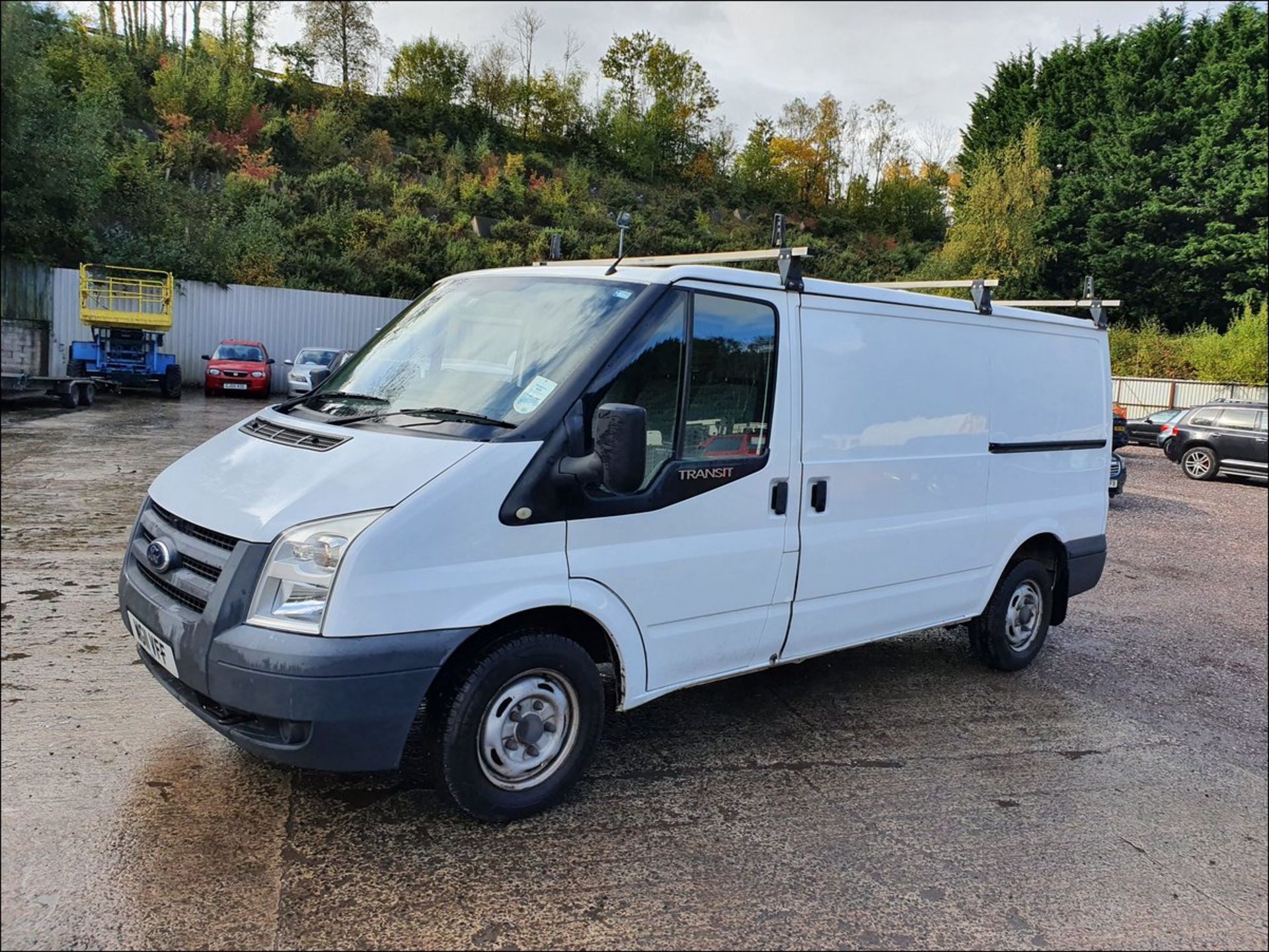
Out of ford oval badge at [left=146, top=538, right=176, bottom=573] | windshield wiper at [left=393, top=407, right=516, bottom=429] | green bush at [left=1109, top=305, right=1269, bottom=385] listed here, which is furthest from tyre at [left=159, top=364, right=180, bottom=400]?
green bush at [left=1109, top=305, right=1269, bottom=385]

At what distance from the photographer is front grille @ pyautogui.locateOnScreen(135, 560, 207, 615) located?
3.16 m

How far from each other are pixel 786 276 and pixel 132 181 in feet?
108

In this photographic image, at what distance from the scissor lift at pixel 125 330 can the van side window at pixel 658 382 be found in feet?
67.9

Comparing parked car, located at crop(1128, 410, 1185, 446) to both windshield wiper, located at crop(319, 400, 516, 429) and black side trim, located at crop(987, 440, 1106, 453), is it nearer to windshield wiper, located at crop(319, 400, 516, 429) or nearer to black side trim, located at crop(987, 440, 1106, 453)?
black side trim, located at crop(987, 440, 1106, 453)

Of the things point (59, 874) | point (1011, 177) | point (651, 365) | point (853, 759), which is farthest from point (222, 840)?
point (1011, 177)

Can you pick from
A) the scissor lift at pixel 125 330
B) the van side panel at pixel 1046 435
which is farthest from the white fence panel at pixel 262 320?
the van side panel at pixel 1046 435

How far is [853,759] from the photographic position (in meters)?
4.28

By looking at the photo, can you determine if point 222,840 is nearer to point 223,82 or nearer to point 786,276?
point 786,276

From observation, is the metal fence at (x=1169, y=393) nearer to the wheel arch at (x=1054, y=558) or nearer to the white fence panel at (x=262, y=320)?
the white fence panel at (x=262, y=320)

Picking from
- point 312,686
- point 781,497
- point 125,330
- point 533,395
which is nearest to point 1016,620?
point 781,497

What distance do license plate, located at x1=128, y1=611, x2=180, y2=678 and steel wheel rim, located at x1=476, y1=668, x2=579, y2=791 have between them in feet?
3.68

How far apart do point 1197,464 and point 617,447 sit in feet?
62.6

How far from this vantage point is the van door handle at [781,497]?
13.2ft

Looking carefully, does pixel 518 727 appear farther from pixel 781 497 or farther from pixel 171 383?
pixel 171 383
